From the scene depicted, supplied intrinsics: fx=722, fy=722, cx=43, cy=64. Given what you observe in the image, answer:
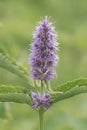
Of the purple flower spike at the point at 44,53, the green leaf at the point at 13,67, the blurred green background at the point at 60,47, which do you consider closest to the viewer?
the purple flower spike at the point at 44,53

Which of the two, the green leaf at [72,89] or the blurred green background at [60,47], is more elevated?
the blurred green background at [60,47]

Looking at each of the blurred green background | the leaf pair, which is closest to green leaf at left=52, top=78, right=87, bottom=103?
the leaf pair

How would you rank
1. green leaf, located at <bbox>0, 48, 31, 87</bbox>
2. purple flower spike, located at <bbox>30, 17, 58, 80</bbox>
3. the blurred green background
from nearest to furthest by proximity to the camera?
purple flower spike, located at <bbox>30, 17, 58, 80</bbox> → green leaf, located at <bbox>0, 48, 31, 87</bbox> → the blurred green background

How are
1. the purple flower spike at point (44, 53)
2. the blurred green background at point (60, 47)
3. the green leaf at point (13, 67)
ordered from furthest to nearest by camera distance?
the blurred green background at point (60, 47)
the green leaf at point (13, 67)
the purple flower spike at point (44, 53)

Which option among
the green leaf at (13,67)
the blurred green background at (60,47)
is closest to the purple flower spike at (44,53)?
the green leaf at (13,67)

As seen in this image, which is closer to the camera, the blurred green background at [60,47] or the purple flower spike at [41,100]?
the purple flower spike at [41,100]

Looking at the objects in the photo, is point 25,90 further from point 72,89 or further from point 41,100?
point 72,89

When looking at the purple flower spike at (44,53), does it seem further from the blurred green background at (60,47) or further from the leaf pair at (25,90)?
the blurred green background at (60,47)

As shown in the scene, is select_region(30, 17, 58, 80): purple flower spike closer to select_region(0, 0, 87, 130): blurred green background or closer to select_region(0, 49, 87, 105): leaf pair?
select_region(0, 49, 87, 105): leaf pair
